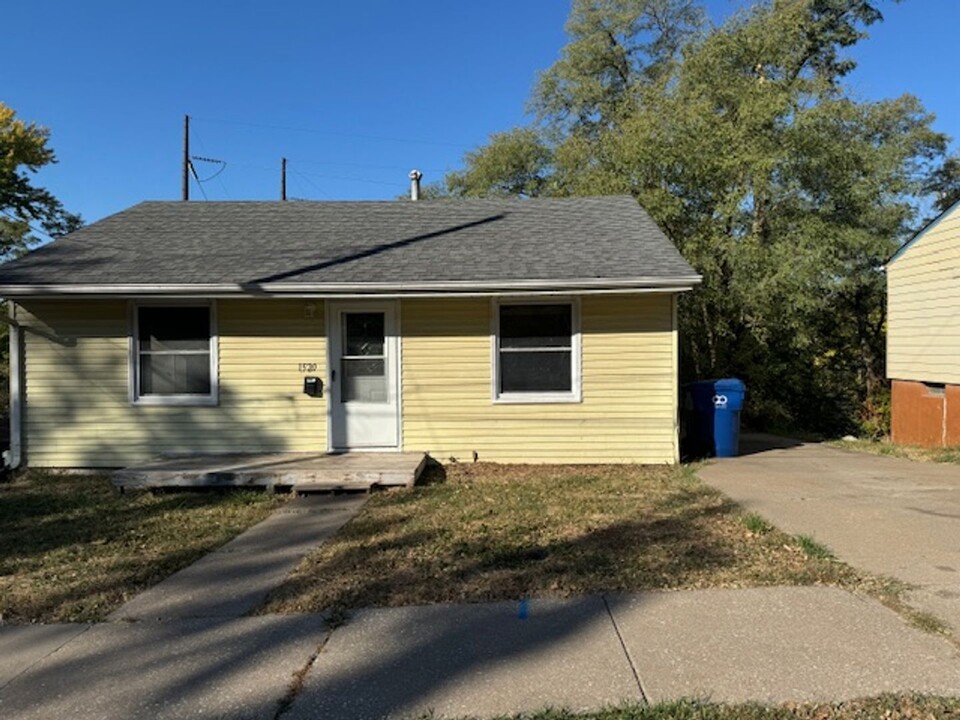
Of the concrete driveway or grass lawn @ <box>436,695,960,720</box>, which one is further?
the concrete driveway

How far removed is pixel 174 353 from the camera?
9.23m

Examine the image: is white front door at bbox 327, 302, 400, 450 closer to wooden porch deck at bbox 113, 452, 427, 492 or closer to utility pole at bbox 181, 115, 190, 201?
wooden porch deck at bbox 113, 452, 427, 492

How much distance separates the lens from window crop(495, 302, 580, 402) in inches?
360

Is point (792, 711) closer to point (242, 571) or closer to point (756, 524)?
point (756, 524)

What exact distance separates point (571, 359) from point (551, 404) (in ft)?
2.10

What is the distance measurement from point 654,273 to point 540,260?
149 centimetres

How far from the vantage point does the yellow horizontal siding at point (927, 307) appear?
459 inches

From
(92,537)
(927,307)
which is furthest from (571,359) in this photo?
(927,307)

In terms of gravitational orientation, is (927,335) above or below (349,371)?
above

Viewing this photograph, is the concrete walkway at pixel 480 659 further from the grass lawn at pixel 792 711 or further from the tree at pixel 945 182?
the tree at pixel 945 182

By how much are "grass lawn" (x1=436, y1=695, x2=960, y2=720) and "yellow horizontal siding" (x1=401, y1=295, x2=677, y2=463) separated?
6.22m

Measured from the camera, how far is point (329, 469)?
7.88 metres

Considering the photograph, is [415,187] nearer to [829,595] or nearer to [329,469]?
[329,469]

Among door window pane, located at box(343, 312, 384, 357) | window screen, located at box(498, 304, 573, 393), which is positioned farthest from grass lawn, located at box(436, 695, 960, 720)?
door window pane, located at box(343, 312, 384, 357)
